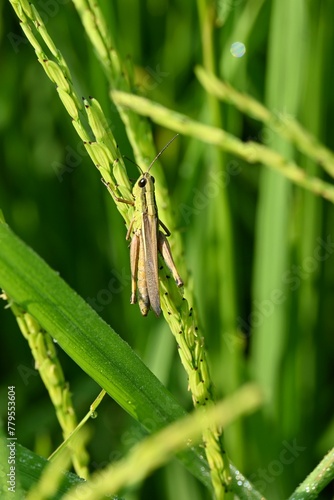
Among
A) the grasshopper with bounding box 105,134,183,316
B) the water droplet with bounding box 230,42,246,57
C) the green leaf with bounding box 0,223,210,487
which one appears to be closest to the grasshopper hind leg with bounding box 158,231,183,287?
the grasshopper with bounding box 105,134,183,316

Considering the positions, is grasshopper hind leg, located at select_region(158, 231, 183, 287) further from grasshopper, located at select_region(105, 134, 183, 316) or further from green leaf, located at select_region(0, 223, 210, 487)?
green leaf, located at select_region(0, 223, 210, 487)

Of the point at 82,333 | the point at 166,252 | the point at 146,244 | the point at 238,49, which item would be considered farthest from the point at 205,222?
the point at 82,333

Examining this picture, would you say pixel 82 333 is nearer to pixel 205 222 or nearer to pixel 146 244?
pixel 146 244

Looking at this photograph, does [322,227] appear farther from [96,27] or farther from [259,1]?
[96,27]

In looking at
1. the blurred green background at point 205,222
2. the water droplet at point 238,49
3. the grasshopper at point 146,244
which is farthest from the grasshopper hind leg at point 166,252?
the water droplet at point 238,49

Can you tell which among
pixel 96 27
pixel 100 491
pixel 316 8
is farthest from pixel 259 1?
pixel 100 491
